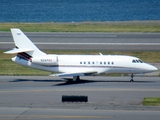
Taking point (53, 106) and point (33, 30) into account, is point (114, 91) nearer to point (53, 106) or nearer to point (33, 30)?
point (53, 106)

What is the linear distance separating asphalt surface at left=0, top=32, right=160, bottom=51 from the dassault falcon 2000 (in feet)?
63.2

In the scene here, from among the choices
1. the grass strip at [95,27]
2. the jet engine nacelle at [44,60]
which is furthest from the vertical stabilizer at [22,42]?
the grass strip at [95,27]

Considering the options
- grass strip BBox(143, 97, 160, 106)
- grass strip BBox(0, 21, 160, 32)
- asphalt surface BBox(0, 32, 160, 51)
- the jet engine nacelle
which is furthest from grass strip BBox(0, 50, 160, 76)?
grass strip BBox(0, 21, 160, 32)

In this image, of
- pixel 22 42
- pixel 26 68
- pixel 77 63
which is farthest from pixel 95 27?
pixel 22 42

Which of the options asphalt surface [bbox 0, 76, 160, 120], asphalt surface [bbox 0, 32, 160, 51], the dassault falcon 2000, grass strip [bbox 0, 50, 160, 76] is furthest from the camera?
asphalt surface [bbox 0, 32, 160, 51]

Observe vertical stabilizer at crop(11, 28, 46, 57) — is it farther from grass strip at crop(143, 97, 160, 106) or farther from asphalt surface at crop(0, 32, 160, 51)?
asphalt surface at crop(0, 32, 160, 51)

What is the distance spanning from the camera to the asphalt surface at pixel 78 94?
3756cm

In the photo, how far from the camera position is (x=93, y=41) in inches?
3155

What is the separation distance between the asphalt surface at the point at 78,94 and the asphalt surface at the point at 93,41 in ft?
61.3

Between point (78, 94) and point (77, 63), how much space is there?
737 centimetres

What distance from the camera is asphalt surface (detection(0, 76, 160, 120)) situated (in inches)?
1479

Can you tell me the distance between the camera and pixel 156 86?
165 ft

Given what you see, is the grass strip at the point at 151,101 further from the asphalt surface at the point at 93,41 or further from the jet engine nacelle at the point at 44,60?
the asphalt surface at the point at 93,41

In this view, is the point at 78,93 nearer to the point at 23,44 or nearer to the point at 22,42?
the point at 23,44
